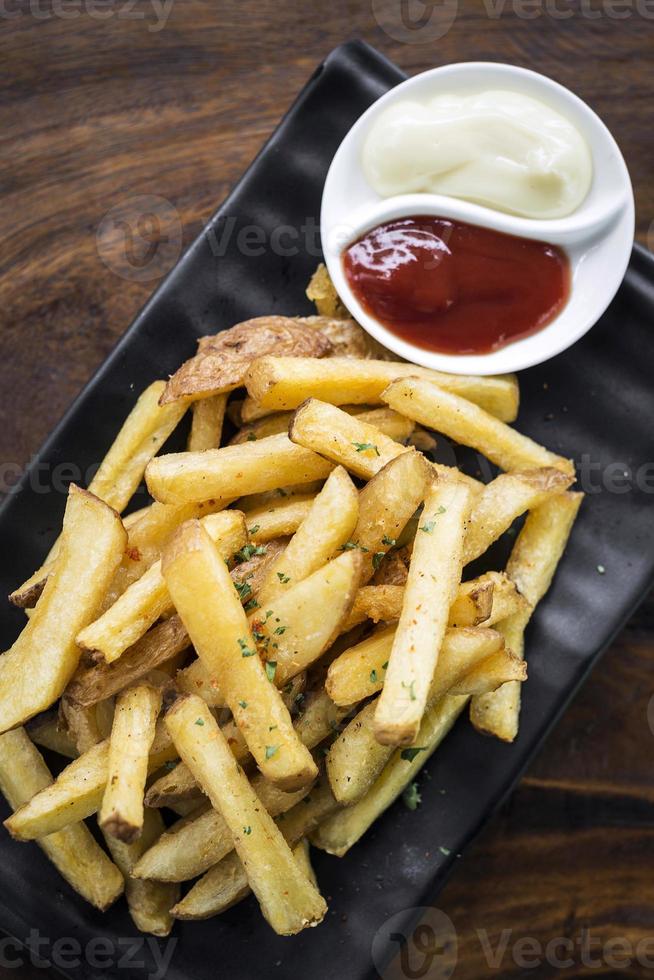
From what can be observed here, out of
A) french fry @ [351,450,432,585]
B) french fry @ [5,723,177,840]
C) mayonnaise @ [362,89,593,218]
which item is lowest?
french fry @ [5,723,177,840]

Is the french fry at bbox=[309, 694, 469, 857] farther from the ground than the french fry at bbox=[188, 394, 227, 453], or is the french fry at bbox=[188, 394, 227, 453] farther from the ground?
the french fry at bbox=[188, 394, 227, 453]

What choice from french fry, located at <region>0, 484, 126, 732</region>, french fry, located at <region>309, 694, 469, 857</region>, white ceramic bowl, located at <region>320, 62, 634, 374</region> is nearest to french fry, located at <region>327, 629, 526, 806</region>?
french fry, located at <region>309, 694, 469, 857</region>

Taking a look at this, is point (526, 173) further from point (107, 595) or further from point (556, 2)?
point (107, 595)

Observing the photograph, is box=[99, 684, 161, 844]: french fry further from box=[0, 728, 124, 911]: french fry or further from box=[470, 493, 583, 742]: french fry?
box=[470, 493, 583, 742]: french fry

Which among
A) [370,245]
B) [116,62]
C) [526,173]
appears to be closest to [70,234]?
[116,62]

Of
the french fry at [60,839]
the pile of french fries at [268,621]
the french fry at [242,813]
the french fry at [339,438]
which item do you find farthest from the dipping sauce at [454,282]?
the french fry at [60,839]

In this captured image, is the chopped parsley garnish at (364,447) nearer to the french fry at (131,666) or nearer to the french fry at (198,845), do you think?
the french fry at (131,666)

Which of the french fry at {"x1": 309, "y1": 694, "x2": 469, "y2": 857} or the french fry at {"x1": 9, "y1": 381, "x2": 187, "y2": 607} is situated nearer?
the french fry at {"x1": 309, "y1": 694, "x2": 469, "y2": 857}

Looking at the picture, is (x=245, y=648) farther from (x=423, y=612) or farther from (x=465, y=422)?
(x=465, y=422)
